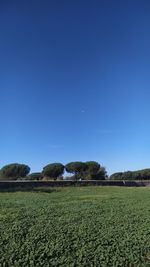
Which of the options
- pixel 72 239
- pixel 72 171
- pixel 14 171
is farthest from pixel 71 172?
pixel 72 239

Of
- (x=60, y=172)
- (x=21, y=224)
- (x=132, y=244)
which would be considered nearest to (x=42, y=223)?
(x=21, y=224)

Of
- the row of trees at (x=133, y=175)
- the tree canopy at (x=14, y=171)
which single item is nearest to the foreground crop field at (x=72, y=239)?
the row of trees at (x=133, y=175)

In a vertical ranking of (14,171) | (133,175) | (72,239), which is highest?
(14,171)

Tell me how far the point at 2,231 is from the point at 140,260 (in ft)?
8.71

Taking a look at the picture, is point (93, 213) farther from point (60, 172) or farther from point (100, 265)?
point (60, 172)

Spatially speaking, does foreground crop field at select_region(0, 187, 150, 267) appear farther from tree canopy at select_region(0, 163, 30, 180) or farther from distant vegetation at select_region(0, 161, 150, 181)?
tree canopy at select_region(0, 163, 30, 180)

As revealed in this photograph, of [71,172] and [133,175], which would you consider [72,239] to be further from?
[133,175]

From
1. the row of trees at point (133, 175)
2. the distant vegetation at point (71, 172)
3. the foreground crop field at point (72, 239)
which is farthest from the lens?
the row of trees at point (133, 175)

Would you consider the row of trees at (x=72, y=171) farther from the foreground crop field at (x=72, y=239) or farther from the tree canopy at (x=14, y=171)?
the foreground crop field at (x=72, y=239)

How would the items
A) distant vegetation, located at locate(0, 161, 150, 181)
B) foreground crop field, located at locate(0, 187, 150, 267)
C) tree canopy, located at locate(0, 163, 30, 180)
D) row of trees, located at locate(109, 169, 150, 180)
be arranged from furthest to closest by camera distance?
tree canopy, located at locate(0, 163, 30, 180) < row of trees, located at locate(109, 169, 150, 180) < distant vegetation, located at locate(0, 161, 150, 181) < foreground crop field, located at locate(0, 187, 150, 267)

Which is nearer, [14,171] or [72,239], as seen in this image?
[72,239]

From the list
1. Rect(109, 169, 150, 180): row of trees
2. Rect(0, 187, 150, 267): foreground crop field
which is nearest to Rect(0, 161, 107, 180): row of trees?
Rect(109, 169, 150, 180): row of trees

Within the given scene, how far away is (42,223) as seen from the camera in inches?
262

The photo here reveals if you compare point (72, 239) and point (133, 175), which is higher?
point (133, 175)
